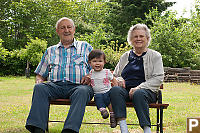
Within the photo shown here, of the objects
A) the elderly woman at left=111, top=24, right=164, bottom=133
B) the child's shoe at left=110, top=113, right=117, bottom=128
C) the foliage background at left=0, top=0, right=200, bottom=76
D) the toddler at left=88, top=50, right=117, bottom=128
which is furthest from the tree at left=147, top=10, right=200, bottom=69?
the child's shoe at left=110, top=113, right=117, bottom=128

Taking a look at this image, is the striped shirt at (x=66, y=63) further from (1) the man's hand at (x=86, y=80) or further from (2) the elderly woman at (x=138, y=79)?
(2) the elderly woman at (x=138, y=79)

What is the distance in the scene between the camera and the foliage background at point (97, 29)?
15539 mm

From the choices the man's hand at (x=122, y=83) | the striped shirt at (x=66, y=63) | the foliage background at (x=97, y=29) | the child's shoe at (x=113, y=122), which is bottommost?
the child's shoe at (x=113, y=122)

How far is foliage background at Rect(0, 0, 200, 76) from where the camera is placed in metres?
15.5

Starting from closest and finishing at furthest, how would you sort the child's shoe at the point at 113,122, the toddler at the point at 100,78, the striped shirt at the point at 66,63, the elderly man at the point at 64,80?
1. the elderly man at the point at 64,80
2. the child's shoe at the point at 113,122
3. the toddler at the point at 100,78
4. the striped shirt at the point at 66,63

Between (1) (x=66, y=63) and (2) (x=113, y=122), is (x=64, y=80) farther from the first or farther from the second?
(2) (x=113, y=122)

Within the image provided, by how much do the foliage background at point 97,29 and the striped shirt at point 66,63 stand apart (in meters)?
10.9

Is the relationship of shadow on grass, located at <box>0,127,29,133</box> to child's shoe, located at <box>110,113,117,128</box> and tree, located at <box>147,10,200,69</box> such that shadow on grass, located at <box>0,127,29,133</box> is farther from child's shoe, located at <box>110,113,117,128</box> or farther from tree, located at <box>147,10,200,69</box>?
tree, located at <box>147,10,200,69</box>

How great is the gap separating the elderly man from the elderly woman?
39 centimetres

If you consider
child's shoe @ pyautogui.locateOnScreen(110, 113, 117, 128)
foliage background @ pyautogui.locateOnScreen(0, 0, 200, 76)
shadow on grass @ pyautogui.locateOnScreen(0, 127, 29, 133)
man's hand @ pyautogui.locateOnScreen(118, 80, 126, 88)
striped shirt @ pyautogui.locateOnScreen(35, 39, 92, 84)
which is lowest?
shadow on grass @ pyautogui.locateOnScreen(0, 127, 29, 133)

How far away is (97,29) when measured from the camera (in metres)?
18.1

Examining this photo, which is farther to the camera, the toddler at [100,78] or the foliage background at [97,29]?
the foliage background at [97,29]

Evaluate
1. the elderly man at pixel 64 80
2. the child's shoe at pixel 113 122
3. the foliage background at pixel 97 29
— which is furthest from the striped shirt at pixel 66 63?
the foliage background at pixel 97 29

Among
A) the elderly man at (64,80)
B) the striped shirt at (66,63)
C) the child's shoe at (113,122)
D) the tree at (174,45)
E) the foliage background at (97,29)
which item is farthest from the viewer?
the foliage background at (97,29)
